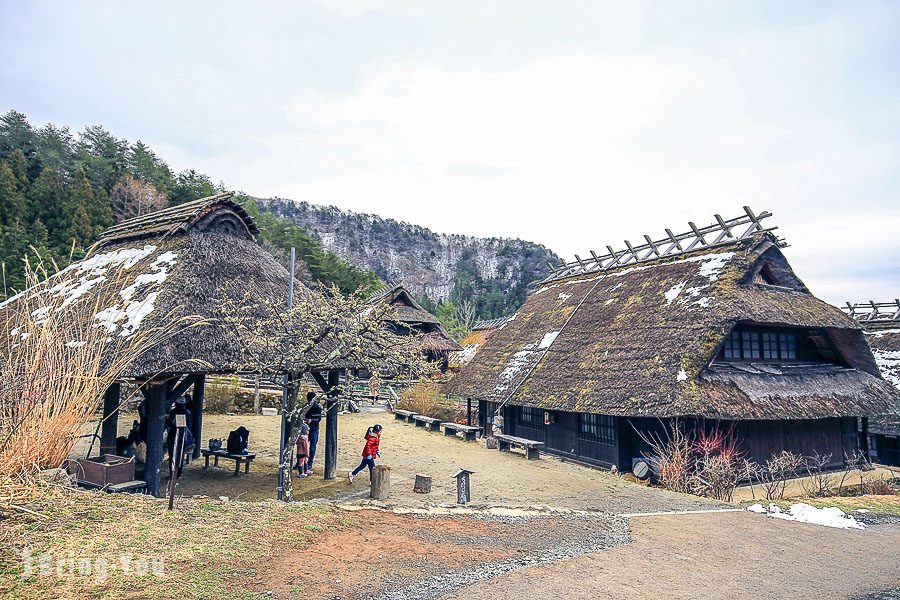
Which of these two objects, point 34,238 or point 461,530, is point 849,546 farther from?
point 34,238

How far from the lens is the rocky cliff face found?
92.2 meters

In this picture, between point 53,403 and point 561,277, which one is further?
point 561,277

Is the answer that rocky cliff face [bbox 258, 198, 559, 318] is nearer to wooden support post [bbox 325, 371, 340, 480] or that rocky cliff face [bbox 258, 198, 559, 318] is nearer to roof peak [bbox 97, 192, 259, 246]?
roof peak [bbox 97, 192, 259, 246]

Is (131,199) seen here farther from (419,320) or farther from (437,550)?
(437,550)

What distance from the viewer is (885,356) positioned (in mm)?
20328

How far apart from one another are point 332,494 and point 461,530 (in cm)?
365

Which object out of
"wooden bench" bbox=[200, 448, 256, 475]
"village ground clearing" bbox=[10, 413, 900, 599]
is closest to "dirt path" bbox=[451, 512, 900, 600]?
"village ground clearing" bbox=[10, 413, 900, 599]

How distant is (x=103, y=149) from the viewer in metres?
44.1

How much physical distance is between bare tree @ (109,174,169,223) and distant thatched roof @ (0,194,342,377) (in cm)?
2455

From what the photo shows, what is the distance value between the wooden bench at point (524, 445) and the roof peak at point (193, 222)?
370 inches

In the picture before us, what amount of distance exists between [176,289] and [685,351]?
457 inches

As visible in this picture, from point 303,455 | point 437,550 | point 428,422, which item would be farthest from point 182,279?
point 428,422

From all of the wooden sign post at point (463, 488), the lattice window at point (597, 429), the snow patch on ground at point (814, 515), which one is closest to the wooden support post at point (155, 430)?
the wooden sign post at point (463, 488)

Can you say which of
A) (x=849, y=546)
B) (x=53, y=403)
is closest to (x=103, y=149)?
(x=53, y=403)
